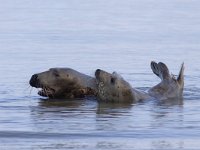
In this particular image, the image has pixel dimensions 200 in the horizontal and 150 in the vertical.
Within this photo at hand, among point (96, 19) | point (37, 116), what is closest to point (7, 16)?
point (96, 19)

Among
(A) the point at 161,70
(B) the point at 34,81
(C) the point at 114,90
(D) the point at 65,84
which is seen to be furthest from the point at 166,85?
(B) the point at 34,81

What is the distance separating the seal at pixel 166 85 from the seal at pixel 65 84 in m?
0.94

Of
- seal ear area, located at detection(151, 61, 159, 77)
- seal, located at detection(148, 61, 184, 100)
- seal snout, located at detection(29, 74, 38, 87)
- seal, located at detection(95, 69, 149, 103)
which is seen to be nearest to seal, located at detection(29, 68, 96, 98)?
seal snout, located at detection(29, 74, 38, 87)

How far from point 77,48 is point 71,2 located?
10.9 m

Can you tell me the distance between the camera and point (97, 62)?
17938mm

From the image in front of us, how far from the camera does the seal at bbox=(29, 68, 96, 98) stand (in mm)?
15250

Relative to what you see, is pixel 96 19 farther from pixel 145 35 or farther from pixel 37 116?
pixel 37 116

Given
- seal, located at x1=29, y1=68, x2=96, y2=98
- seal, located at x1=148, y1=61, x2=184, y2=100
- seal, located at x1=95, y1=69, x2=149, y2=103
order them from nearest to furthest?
seal, located at x1=95, y1=69, x2=149, y2=103 → seal, located at x1=29, y1=68, x2=96, y2=98 → seal, located at x1=148, y1=61, x2=184, y2=100

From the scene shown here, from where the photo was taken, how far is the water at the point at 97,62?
11398 millimetres

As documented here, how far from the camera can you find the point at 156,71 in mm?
16062

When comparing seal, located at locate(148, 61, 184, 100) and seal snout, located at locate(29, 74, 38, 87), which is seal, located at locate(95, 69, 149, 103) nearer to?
seal, located at locate(148, 61, 184, 100)

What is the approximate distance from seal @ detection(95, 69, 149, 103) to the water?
0.73 feet

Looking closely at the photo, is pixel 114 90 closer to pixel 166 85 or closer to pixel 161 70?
pixel 166 85

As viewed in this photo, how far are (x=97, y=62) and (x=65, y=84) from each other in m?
2.59
